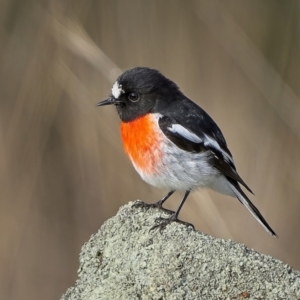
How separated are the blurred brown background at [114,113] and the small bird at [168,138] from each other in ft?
2.75

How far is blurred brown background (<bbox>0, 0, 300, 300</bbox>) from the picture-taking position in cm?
497

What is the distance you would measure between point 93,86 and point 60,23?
0.57 meters

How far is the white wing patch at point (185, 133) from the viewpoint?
3805 mm

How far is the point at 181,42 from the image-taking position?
5.16 metres

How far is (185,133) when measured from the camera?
3.81 m

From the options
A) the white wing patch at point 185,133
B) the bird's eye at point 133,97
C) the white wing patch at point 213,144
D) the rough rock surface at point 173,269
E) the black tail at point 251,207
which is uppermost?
the bird's eye at point 133,97

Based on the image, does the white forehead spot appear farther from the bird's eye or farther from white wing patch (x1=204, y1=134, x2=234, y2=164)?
white wing patch (x1=204, y1=134, x2=234, y2=164)

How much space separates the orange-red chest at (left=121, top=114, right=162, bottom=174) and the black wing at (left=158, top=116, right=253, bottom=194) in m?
0.06

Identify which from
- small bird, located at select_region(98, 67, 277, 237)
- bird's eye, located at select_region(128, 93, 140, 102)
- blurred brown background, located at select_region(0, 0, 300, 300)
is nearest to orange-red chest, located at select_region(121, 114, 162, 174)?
small bird, located at select_region(98, 67, 277, 237)

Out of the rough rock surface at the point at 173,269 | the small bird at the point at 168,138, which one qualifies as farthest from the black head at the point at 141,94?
the rough rock surface at the point at 173,269

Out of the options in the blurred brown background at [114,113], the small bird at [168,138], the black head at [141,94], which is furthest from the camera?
the blurred brown background at [114,113]

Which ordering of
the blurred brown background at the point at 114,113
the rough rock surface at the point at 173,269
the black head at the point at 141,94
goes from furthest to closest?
the blurred brown background at the point at 114,113, the black head at the point at 141,94, the rough rock surface at the point at 173,269

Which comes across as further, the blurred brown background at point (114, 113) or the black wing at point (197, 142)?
the blurred brown background at point (114, 113)

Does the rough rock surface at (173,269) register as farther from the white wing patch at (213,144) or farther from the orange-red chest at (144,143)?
the white wing patch at (213,144)
